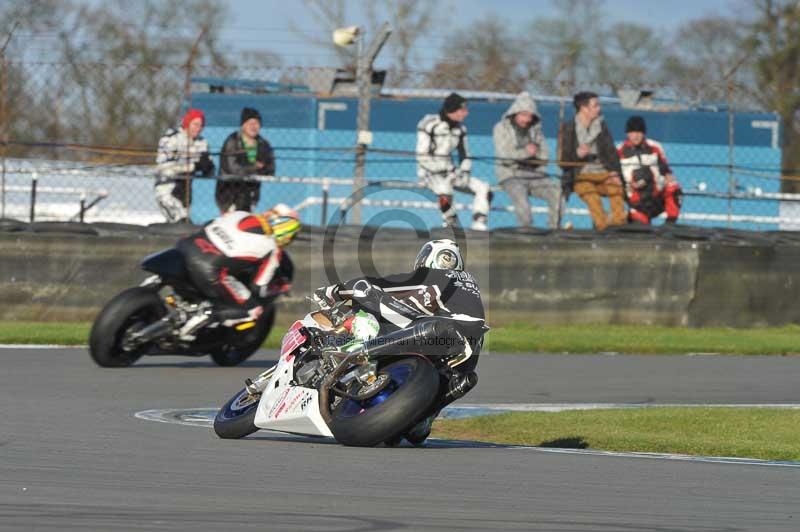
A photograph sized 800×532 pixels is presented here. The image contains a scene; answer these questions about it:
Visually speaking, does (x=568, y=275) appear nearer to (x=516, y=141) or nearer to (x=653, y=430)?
(x=516, y=141)

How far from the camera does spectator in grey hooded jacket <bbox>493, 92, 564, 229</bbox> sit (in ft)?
52.9

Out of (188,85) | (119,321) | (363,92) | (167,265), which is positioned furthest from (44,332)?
(363,92)

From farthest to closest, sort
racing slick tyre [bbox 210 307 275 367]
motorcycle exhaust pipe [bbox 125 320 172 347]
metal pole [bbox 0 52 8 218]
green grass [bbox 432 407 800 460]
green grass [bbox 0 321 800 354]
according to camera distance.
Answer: metal pole [bbox 0 52 8 218]
green grass [bbox 0 321 800 354]
racing slick tyre [bbox 210 307 275 367]
motorcycle exhaust pipe [bbox 125 320 172 347]
green grass [bbox 432 407 800 460]

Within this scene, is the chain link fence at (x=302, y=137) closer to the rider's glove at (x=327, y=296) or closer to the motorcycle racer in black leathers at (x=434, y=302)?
the rider's glove at (x=327, y=296)

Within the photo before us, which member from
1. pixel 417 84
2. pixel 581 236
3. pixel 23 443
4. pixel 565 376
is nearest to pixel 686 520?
pixel 23 443

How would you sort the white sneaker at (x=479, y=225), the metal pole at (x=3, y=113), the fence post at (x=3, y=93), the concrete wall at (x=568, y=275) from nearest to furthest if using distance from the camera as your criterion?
the concrete wall at (x=568, y=275), the fence post at (x=3, y=93), the metal pole at (x=3, y=113), the white sneaker at (x=479, y=225)

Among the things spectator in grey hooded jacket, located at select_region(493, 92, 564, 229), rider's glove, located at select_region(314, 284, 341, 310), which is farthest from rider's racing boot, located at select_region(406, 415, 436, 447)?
spectator in grey hooded jacket, located at select_region(493, 92, 564, 229)

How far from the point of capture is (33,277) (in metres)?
14.9

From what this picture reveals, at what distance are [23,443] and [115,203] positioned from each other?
12.8m

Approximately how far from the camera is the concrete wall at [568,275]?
15.0m

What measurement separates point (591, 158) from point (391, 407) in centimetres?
978

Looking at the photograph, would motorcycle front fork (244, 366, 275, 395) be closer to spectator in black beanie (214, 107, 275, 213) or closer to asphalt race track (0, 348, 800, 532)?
asphalt race track (0, 348, 800, 532)

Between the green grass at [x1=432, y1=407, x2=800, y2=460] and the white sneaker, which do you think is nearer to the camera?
the green grass at [x1=432, y1=407, x2=800, y2=460]

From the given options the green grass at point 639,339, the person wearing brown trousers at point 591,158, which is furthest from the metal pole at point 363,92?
the person wearing brown trousers at point 591,158
